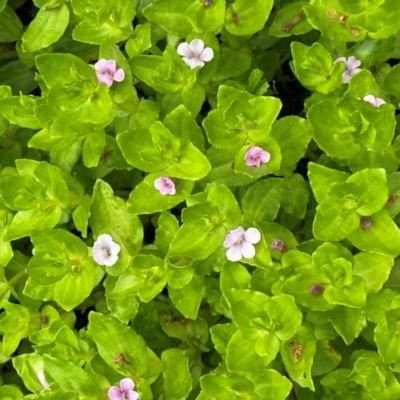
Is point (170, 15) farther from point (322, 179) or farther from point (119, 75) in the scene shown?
point (322, 179)

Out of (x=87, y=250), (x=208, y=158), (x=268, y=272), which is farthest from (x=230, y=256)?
(x=87, y=250)

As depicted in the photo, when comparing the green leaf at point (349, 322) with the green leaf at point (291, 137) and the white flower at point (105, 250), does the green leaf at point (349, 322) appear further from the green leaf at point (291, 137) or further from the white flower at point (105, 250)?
the white flower at point (105, 250)

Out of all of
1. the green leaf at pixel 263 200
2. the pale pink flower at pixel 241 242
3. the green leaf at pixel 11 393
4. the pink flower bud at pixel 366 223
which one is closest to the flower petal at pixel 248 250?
the pale pink flower at pixel 241 242

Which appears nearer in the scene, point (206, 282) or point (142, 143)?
point (142, 143)

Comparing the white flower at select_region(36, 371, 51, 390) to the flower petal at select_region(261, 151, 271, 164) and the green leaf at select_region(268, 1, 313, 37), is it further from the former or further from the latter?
the green leaf at select_region(268, 1, 313, 37)

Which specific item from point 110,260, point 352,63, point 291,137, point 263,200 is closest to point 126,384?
point 110,260

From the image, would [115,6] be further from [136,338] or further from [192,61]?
[136,338]
